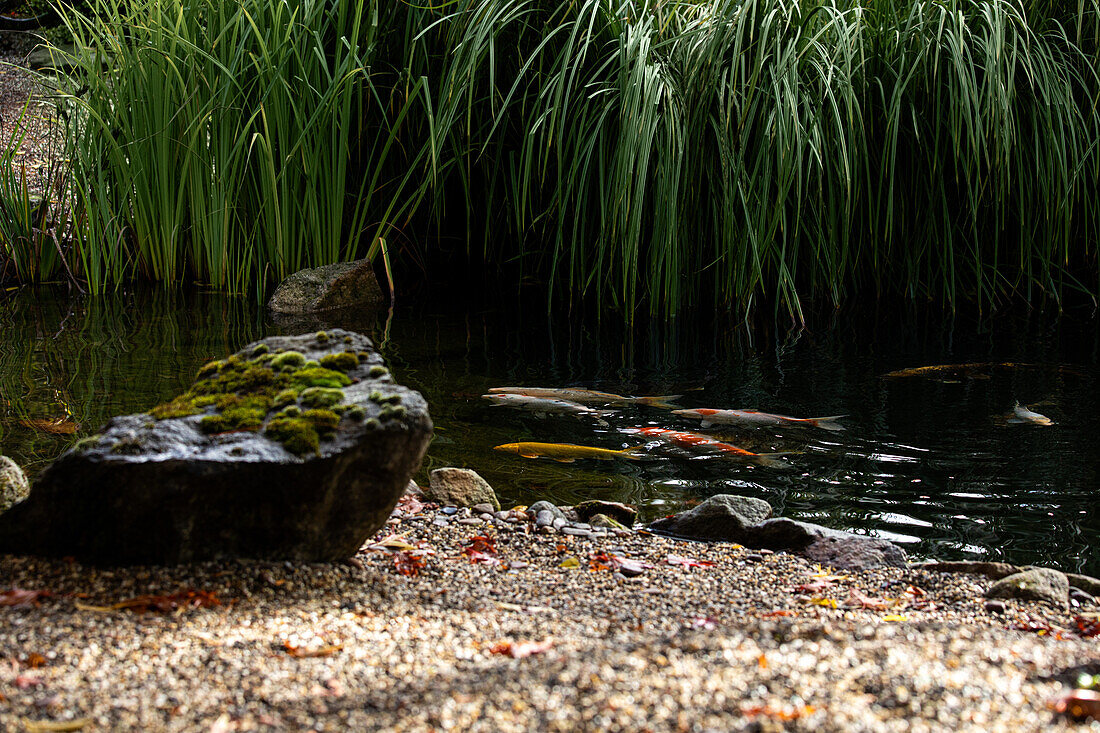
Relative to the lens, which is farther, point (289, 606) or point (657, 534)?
point (657, 534)

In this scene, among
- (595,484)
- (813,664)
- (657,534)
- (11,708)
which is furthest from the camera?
(595,484)

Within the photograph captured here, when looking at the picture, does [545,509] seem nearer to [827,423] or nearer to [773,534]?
[773,534]

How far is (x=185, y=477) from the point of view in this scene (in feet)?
5.18

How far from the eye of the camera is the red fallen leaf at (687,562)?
6.71 feet

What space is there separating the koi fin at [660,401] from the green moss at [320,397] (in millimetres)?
1769

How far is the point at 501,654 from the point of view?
4.65 feet

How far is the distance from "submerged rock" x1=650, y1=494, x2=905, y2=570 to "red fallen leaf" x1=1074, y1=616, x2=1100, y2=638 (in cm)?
37

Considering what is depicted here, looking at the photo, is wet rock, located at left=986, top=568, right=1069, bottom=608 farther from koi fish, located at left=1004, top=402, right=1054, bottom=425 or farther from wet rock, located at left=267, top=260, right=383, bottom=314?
wet rock, located at left=267, top=260, right=383, bottom=314

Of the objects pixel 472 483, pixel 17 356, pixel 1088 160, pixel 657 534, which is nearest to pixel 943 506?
pixel 657 534

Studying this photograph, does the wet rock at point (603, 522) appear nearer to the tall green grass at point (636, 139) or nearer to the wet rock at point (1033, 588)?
the wet rock at point (1033, 588)

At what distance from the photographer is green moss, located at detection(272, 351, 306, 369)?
1.87 metres

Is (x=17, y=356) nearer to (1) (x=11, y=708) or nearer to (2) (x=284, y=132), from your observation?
(2) (x=284, y=132)

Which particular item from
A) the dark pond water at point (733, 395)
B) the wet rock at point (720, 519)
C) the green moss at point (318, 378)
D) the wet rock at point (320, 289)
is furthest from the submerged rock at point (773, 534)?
the wet rock at point (320, 289)

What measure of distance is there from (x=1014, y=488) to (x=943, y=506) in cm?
27
